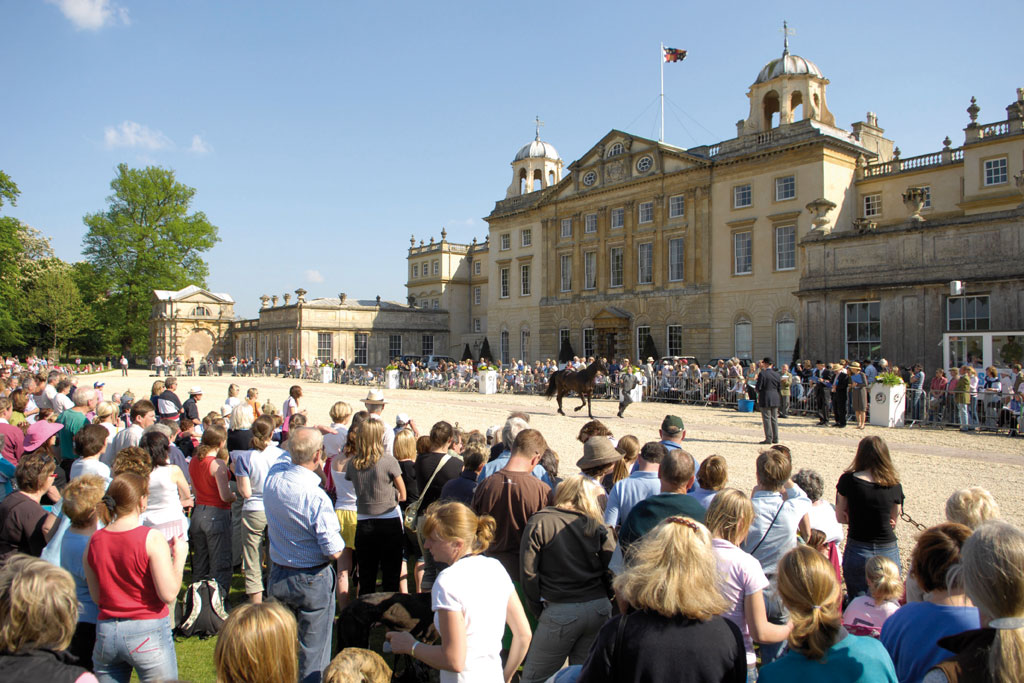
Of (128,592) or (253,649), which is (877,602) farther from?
(128,592)

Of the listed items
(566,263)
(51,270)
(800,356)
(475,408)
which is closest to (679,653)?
(475,408)

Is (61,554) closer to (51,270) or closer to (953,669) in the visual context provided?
(953,669)

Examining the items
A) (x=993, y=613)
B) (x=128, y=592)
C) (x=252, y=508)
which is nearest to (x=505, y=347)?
(x=252, y=508)

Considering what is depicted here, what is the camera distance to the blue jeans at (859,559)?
458 centimetres

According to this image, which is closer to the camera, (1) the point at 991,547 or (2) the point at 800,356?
(1) the point at 991,547

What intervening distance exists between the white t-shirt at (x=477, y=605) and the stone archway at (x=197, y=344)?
184 ft

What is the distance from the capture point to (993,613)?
2.20m

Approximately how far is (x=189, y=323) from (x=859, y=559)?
55.9m

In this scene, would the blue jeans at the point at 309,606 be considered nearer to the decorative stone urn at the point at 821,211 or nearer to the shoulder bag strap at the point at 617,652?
the shoulder bag strap at the point at 617,652

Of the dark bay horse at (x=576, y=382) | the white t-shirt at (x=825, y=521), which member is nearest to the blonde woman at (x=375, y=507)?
the white t-shirt at (x=825, y=521)

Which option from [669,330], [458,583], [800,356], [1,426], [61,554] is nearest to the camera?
[458,583]

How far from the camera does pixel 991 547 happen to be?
224 cm

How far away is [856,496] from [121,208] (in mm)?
59512

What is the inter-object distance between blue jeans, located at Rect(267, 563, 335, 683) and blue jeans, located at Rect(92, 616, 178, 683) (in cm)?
73
